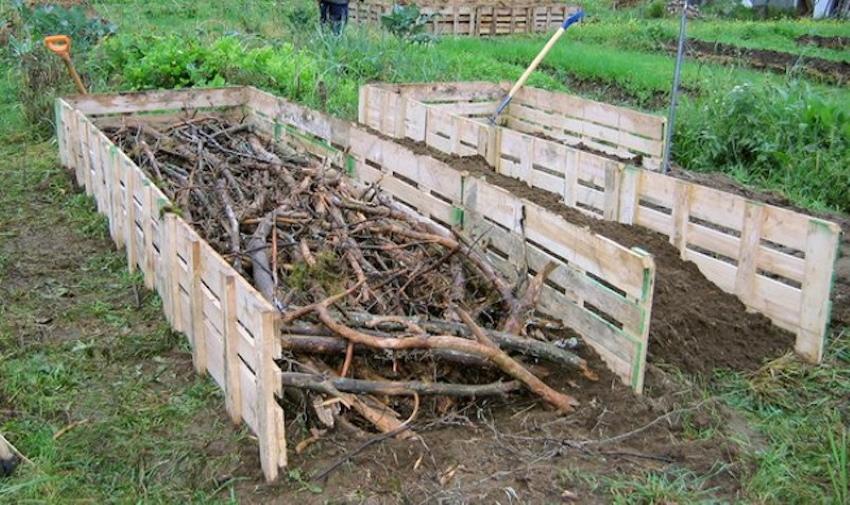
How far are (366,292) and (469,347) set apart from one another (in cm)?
Answer: 95

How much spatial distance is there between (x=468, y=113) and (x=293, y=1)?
1324 centimetres

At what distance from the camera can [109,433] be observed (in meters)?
4.52

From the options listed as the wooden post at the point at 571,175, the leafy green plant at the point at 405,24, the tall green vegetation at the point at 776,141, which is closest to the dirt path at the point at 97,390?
the wooden post at the point at 571,175

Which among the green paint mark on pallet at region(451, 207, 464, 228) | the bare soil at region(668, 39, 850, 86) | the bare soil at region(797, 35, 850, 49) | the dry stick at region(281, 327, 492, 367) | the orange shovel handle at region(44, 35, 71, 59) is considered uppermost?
the orange shovel handle at region(44, 35, 71, 59)

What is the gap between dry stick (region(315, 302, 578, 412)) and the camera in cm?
449

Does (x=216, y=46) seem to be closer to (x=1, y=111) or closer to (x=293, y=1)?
(x=1, y=111)

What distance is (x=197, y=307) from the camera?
4.96 metres

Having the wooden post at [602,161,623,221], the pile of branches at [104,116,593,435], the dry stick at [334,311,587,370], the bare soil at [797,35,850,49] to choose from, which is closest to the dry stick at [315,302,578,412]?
the pile of branches at [104,116,593,435]

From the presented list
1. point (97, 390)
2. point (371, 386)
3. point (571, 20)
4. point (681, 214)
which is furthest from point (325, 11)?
point (371, 386)

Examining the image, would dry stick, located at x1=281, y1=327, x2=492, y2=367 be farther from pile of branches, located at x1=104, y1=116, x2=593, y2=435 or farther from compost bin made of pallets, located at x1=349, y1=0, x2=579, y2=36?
compost bin made of pallets, located at x1=349, y1=0, x2=579, y2=36

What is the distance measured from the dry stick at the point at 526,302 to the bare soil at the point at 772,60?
11919 mm

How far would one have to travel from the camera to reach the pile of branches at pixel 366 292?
4.50m

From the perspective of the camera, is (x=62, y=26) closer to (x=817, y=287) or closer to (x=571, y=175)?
(x=571, y=175)

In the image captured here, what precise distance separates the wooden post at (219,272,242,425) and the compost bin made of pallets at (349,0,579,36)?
16.7m
